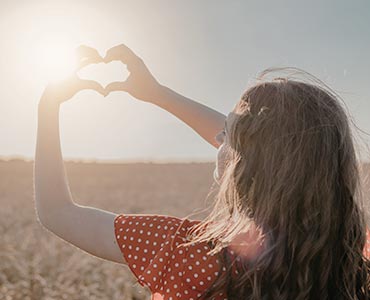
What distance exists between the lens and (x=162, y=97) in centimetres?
217

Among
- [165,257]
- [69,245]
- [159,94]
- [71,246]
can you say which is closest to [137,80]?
[159,94]

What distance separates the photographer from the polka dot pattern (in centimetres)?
156

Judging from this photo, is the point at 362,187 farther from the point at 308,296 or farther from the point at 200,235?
the point at 200,235

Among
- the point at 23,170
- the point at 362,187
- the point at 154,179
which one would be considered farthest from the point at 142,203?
the point at 362,187

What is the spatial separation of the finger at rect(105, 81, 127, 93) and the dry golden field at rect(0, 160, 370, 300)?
439 millimetres

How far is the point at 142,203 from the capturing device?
53.7ft

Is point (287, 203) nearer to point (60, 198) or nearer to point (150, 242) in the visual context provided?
point (150, 242)

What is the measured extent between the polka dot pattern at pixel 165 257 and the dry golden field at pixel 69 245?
1.37 ft

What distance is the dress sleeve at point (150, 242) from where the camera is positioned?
1.60 m

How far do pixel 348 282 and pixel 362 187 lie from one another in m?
0.25

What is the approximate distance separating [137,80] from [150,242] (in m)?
0.65

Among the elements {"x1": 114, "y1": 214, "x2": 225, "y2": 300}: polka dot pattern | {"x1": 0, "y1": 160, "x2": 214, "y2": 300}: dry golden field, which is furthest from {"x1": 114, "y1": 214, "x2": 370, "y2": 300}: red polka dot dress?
{"x1": 0, "y1": 160, "x2": 214, "y2": 300}: dry golden field

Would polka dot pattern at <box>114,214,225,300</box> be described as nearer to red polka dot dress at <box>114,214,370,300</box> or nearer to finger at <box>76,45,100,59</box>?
red polka dot dress at <box>114,214,370,300</box>

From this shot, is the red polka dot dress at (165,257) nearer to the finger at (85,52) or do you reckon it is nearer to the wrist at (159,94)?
the finger at (85,52)
